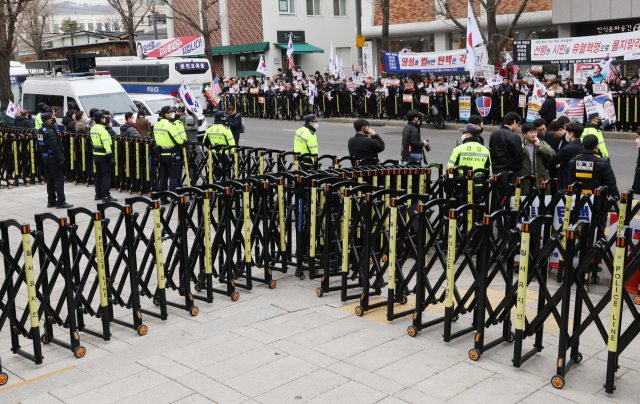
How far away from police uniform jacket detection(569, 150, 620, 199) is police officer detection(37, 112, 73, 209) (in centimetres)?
941

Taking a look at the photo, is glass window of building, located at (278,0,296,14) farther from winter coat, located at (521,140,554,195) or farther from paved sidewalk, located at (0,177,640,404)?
paved sidewalk, located at (0,177,640,404)

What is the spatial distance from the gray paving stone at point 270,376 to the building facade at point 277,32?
41.7 meters

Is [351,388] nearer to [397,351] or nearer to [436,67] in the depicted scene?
[397,351]

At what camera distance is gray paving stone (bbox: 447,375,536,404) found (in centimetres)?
498

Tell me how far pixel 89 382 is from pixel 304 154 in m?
5.80

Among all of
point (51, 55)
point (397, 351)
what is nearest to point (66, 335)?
point (397, 351)

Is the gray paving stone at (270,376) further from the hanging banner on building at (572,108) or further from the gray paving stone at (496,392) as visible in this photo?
the hanging banner on building at (572,108)

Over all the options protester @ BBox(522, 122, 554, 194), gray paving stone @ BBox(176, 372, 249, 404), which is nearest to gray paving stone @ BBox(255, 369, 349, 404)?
gray paving stone @ BBox(176, 372, 249, 404)

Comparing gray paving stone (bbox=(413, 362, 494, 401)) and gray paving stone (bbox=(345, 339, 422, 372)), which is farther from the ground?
gray paving stone (bbox=(345, 339, 422, 372))

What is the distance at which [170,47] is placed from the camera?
39156 mm

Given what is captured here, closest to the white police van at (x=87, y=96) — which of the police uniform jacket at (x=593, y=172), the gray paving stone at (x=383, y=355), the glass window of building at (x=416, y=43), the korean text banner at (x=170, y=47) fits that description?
the police uniform jacket at (x=593, y=172)

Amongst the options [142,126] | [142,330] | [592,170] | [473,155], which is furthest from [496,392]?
[142,126]

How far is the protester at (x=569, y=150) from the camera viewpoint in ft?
29.9

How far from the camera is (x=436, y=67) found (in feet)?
75.7
